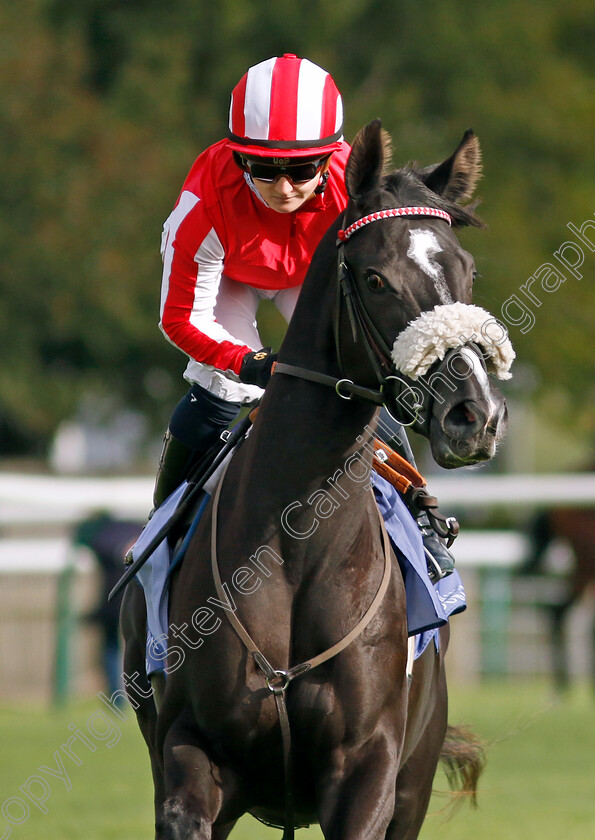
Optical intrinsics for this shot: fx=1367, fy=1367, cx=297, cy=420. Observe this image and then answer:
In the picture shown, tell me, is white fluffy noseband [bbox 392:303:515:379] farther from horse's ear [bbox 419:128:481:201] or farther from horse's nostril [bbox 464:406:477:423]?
horse's ear [bbox 419:128:481:201]

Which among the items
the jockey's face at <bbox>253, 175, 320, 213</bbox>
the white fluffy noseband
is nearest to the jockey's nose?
the jockey's face at <bbox>253, 175, 320, 213</bbox>

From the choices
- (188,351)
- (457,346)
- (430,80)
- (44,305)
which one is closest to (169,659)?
(188,351)

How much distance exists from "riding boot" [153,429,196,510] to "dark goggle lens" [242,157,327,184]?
1.03 meters

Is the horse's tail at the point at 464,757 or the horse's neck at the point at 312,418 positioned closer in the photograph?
the horse's neck at the point at 312,418

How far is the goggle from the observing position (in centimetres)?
412

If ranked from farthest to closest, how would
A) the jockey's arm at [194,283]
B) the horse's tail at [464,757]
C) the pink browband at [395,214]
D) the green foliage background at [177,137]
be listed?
the green foliage background at [177,137] < the horse's tail at [464,757] < the jockey's arm at [194,283] < the pink browband at [395,214]

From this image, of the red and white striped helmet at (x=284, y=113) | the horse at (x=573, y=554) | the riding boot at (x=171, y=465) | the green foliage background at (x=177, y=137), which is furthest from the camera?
the green foliage background at (x=177, y=137)

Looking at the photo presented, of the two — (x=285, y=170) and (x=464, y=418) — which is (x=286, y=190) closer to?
(x=285, y=170)

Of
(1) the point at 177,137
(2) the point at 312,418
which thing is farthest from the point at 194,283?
(1) the point at 177,137

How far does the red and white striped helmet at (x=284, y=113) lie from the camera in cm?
410

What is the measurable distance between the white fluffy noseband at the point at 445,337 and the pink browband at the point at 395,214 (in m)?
0.34

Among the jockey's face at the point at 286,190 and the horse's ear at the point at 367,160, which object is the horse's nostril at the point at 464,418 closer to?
the horse's ear at the point at 367,160

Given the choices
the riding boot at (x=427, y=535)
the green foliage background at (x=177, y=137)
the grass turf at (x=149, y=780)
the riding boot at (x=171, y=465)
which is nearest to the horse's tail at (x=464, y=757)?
the grass turf at (x=149, y=780)

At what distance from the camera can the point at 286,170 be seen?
413 centimetres
